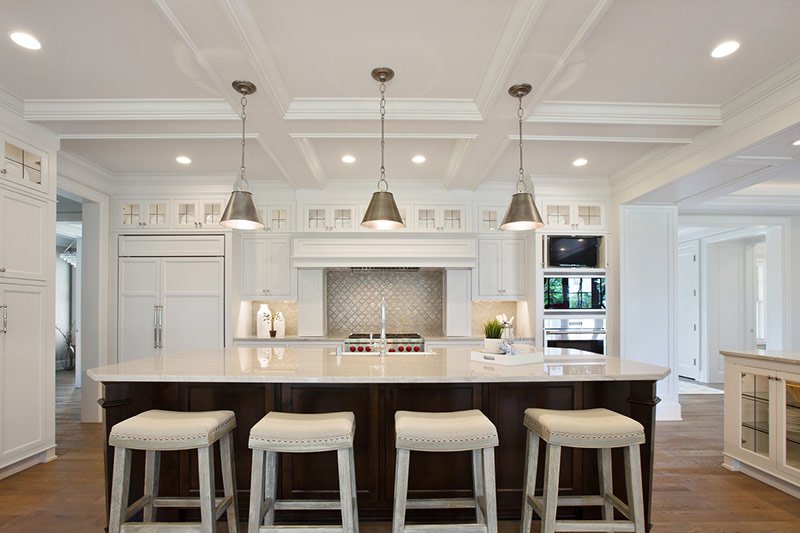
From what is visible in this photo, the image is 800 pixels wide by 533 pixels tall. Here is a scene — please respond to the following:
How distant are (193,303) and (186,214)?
3.32ft

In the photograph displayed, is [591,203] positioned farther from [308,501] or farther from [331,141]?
[308,501]

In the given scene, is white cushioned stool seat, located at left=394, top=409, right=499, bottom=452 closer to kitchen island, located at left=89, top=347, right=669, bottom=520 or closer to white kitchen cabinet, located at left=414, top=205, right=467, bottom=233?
kitchen island, located at left=89, top=347, right=669, bottom=520

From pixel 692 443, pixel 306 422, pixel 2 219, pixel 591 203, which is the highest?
pixel 591 203

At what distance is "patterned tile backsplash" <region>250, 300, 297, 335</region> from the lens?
18.6 feet

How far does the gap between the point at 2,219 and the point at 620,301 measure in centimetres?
563

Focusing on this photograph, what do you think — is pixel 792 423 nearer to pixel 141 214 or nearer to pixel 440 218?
pixel 440 218

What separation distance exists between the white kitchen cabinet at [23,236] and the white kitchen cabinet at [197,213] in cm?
146

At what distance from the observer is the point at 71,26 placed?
2.47 metres

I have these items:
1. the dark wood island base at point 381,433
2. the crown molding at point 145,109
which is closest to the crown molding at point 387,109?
the crown molding at point 145,109

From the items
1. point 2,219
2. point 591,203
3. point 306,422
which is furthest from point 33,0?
point 591,203

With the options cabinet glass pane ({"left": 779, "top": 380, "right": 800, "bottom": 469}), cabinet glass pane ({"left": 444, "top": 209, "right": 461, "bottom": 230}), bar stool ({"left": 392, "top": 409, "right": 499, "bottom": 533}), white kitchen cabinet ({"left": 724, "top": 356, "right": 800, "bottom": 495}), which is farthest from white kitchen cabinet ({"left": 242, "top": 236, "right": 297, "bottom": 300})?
cabinet glass pane ({"left": 779, "top": 380, "right": 800, "bottom": 469})

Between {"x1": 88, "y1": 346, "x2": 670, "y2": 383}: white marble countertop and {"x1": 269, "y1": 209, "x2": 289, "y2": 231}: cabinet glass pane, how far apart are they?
2571mm

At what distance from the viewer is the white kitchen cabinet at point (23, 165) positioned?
3373 mm

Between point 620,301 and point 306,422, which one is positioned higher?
point 620,301
